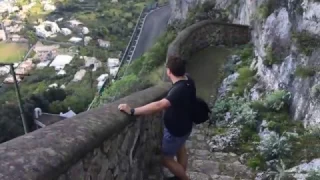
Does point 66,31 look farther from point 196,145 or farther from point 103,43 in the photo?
point 196,145

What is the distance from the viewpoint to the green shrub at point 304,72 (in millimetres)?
6641

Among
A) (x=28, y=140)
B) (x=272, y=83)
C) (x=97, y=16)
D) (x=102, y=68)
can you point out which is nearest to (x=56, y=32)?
(x=97, y=16)

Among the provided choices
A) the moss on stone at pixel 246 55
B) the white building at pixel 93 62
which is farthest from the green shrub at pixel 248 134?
the white building at pixel 93 62

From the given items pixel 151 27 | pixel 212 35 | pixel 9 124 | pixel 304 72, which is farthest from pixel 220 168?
pixel 151 27

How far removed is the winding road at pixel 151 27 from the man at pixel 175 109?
3654 cm

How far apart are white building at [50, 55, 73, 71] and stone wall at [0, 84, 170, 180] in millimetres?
63149

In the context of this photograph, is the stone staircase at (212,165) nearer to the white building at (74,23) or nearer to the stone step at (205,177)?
the stone step at (205,177)

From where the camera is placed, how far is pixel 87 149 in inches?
97.7

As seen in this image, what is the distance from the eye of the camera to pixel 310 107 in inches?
245

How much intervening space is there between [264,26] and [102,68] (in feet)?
169

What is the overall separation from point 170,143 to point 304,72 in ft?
11.7

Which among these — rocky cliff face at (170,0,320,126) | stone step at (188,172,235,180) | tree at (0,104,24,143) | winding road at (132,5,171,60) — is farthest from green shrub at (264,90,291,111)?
winding road at (132,5,171,60)

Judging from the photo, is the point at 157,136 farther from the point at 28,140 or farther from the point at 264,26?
the point at 264,26

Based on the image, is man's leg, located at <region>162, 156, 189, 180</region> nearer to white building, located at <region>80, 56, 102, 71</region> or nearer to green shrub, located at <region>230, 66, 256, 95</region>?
green shrub, located at <region>230, 66, 256, 95</region>
